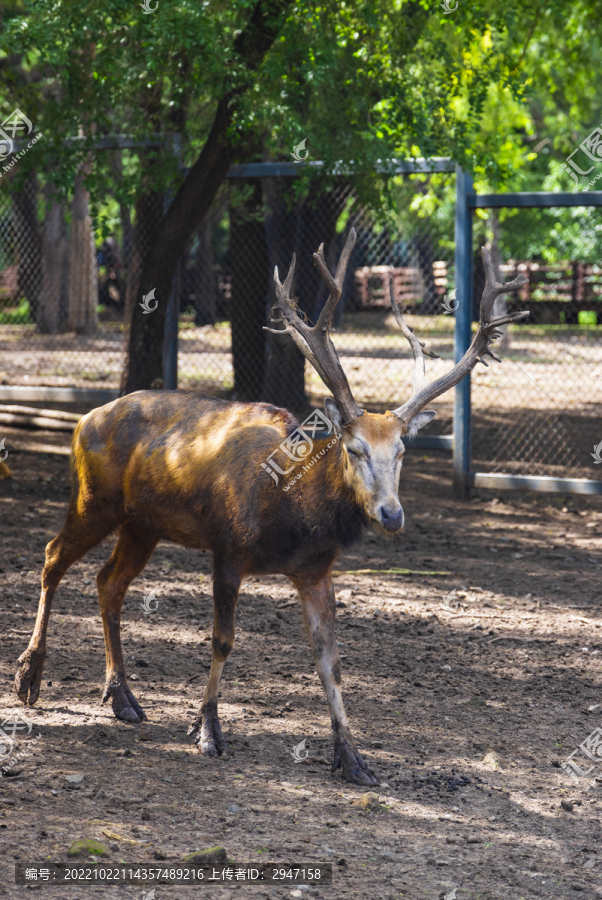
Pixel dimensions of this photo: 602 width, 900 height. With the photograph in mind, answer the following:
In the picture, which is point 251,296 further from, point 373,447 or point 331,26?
point 373,447

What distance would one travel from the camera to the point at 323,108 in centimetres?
827

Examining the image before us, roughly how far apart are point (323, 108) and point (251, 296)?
398 centimetres

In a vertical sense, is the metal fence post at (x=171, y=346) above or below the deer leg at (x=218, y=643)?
above

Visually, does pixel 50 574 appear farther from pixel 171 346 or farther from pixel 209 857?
pixel 171 346

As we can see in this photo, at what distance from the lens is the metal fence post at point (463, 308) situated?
28.9 feet

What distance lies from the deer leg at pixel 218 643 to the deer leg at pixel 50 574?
754 mm

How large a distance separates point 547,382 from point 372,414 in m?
12.0

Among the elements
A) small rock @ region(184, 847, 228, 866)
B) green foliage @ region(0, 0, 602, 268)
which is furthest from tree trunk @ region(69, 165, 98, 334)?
small rock @ region(184, 847, 228, 866)

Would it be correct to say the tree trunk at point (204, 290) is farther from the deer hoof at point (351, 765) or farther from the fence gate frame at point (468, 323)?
the deer hoof at point (351, 765)

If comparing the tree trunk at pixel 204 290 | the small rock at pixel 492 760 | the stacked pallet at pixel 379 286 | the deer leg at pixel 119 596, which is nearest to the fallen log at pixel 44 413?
the deer leg at pixel 119 596

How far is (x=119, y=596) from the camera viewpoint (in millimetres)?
4980

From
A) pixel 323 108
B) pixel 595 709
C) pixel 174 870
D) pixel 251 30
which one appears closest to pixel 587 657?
pixel 595 709

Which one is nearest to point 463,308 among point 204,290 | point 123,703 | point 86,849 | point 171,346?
point 171,346

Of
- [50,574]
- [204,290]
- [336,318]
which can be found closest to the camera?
[50,574]
